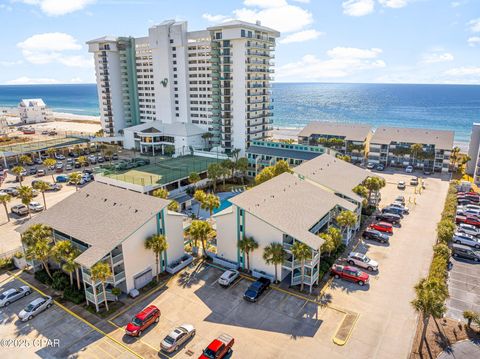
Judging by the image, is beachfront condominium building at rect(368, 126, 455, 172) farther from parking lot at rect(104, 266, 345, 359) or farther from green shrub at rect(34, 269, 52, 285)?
green shrub at rect(34, 269, 52, 285)

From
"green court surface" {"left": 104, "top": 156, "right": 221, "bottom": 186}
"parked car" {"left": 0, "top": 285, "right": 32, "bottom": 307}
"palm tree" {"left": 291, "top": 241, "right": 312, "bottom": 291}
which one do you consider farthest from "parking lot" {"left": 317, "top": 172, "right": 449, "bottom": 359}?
"green court surface" {"left": 104, "top": 156, "right": 221, "bottom": 186}

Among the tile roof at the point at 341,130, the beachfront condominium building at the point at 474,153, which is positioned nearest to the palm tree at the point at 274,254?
the beachfront condominium building at the point at 474,153

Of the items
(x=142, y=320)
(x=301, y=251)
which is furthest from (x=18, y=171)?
(x=301, y=251)

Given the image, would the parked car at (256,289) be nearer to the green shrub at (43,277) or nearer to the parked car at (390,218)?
the green shrub at (43,277)

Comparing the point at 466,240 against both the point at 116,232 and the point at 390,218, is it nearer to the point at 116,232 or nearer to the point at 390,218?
the point at 390,218

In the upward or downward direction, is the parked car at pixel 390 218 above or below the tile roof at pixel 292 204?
below

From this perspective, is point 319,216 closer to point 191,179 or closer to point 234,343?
point 234,343

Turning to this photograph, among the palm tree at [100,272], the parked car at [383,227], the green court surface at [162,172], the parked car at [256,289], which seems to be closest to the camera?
the palm tree at [100,272]

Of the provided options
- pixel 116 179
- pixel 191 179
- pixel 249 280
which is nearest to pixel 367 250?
pixel 249 280

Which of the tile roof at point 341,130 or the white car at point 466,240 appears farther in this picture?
the tile roof at point 341,130
